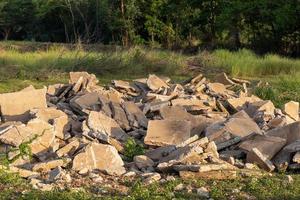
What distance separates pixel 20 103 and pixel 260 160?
3914 millimetres

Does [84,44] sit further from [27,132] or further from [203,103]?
[27,132]

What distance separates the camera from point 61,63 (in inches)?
607

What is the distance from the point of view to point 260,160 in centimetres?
695

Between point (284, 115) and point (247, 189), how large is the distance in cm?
383

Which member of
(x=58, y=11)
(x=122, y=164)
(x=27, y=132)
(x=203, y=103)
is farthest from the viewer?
(x=58, y=11)

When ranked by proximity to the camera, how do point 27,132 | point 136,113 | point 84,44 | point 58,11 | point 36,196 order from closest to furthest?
point 36,196, point 27,132, point 136,113, point 84,44, point 58,11

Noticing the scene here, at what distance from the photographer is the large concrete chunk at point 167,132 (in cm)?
770

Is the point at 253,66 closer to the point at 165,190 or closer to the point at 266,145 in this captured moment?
the point at 266,145

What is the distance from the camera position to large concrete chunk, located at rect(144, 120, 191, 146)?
25.2 feet

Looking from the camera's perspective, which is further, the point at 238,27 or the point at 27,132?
the point at 238,27

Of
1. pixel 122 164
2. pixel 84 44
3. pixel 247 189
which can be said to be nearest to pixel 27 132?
pixel 122 164

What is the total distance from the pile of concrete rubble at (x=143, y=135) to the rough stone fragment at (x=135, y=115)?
2 cm

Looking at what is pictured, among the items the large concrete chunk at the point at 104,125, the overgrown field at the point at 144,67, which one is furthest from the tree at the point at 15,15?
the large concrete chunk at the point at 104,125

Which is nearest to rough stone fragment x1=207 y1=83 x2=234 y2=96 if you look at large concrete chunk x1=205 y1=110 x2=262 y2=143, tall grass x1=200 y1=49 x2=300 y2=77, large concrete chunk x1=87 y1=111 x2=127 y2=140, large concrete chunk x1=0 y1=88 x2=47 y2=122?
large concrete chunk x1=205 y1=110 x2=262 y2=143
